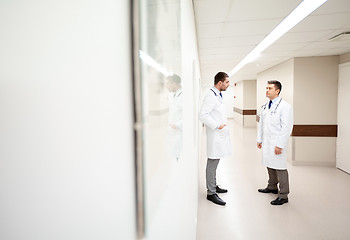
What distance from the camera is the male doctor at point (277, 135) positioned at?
3.05 metres

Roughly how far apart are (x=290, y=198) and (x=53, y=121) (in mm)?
3937

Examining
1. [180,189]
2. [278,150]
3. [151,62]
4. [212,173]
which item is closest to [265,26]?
[278,150]

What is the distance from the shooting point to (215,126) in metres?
2.96

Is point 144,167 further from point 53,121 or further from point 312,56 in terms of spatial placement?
point 312,56

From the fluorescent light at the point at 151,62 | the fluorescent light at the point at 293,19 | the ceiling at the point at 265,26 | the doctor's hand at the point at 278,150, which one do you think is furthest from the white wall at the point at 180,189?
the doctor's hand at the point at 278,150

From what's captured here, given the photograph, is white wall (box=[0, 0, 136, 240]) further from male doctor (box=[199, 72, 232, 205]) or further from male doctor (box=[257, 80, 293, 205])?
male doctor (box=[257, 80, 293, 205])

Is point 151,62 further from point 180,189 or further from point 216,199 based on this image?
point 216,199

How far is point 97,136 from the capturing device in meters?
0.32

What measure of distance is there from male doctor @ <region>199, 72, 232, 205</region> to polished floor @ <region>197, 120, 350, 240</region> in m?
0.37

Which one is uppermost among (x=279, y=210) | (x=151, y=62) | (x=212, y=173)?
(x=151, y=62)

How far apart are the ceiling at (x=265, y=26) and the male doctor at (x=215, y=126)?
0.75 metres

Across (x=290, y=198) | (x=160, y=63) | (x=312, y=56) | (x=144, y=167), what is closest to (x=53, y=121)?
(x=144, y=167)

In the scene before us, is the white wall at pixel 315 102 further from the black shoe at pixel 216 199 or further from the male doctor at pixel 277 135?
the black shoe at pixel 216 199

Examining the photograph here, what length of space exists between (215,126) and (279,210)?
1.57 meters
